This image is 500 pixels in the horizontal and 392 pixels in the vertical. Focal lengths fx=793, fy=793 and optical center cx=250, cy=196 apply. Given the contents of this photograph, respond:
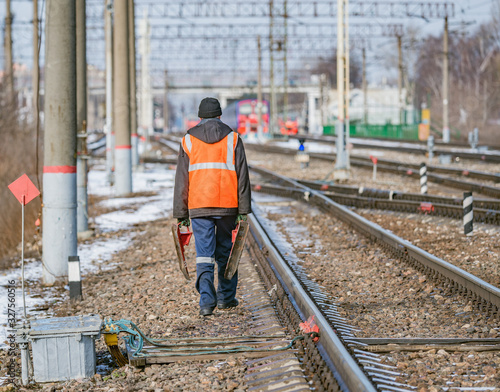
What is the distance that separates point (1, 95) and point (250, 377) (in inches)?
977

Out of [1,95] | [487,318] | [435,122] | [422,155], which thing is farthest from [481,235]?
[435,122]

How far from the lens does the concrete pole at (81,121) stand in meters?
12.5

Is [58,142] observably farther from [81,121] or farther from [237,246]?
[81,121]

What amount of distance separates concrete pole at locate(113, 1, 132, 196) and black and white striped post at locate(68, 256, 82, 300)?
1064 centimetres

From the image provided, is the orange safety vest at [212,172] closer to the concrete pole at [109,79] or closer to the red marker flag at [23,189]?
the red marker flag at [23,189]

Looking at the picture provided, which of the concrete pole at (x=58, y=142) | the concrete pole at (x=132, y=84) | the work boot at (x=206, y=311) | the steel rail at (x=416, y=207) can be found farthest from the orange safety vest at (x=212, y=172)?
the concrete pole at (x=132, y=84)

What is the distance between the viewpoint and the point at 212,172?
22.9 ft

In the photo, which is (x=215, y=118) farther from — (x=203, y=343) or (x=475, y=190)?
(x=475, y=190)

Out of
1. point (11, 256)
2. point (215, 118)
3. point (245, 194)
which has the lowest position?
point (11, 256)

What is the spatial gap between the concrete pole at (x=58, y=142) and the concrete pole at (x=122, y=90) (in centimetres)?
912

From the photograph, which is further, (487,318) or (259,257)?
(259,257)

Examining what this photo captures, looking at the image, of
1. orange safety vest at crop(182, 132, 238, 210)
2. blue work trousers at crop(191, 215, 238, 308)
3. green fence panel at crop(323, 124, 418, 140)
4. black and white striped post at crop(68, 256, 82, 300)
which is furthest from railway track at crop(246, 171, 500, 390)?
green fence panel at crop(323, 124, 418, 140)

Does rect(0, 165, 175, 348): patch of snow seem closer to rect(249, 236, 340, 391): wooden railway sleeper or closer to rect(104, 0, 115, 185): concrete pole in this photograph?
rect(104, 0, 115, 185): concrete pole

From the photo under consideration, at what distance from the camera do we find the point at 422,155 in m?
34.9
